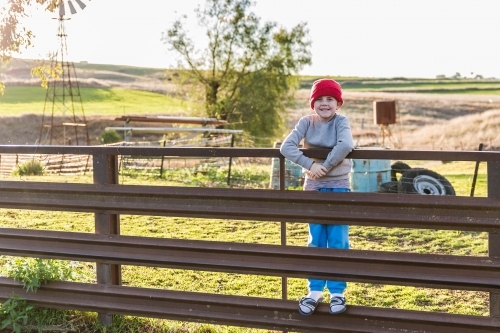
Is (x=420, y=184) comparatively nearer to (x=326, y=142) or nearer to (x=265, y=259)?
(x=326, y=142)

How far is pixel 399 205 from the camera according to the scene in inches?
172

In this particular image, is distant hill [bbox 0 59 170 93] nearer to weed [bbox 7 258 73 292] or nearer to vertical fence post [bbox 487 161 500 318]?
weed [bbox 7 258 73 292]

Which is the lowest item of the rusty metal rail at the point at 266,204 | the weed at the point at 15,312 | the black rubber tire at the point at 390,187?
the black rubber tire at the point at 390,187

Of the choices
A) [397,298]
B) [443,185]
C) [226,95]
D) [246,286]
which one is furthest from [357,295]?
[226,95]

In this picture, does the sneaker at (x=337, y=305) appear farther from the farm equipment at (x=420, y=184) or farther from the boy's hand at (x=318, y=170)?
the farm equipment at (x=420, y=184)

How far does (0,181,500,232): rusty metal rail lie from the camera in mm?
4281

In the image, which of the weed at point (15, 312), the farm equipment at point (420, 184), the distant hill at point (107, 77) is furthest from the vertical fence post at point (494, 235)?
the distant hill at point (107, 77)

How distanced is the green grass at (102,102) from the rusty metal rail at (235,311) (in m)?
41.4

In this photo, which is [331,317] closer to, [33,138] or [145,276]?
[145,276]

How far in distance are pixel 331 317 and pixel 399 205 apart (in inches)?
32.8

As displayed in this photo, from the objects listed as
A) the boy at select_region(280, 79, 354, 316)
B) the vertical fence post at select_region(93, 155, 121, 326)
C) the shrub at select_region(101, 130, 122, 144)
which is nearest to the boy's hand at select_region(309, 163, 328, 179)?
the boy at select_region(280, 79, 354, 316)

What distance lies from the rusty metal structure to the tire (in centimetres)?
1042

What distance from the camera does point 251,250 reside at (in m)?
4.65

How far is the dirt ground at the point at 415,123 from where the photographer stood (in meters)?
34.3
